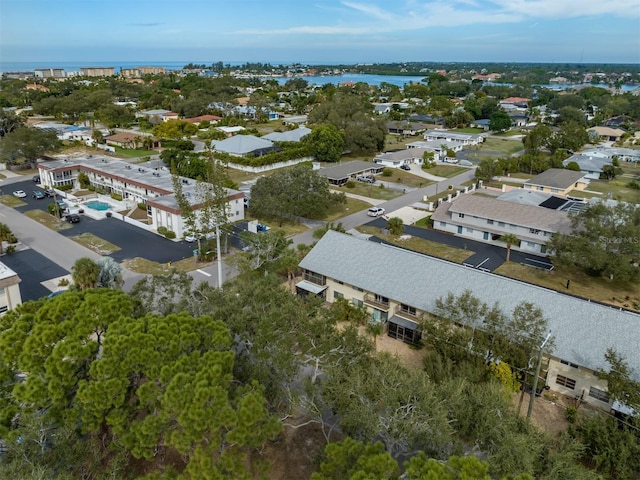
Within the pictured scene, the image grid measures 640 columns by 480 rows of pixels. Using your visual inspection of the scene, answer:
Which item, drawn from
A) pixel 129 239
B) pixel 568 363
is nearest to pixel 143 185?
pixel 129 239

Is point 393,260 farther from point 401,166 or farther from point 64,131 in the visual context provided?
point 64,131

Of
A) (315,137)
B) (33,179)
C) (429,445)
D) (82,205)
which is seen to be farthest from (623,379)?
(33,179)

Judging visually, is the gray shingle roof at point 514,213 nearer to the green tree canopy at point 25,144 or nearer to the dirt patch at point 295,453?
the dirt patch at point 295,453

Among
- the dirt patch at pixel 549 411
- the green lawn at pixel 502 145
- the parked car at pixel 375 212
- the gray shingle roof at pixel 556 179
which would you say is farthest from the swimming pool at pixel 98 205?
the green lawn at pixel 502 145

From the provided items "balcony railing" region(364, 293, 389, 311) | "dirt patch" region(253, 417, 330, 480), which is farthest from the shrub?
"dirt patch" region(253, 417, 330, 480)

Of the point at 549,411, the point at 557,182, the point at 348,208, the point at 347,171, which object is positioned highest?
the point at 557,182

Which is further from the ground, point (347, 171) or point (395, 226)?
point (347, 171)

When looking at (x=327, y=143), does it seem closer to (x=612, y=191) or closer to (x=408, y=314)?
(x=612, y=191)

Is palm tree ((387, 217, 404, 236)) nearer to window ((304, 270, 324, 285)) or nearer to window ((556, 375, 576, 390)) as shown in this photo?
window ((304, 270, 324, 285))
